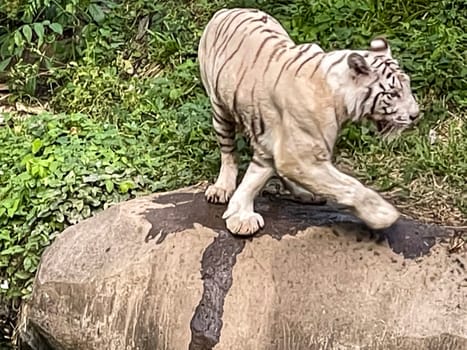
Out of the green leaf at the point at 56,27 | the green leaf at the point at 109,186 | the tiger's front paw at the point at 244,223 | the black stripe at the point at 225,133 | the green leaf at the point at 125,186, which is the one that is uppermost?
the black stripe at the point at 225,133

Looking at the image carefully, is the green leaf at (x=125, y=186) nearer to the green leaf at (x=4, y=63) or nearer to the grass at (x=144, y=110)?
the grass at (x=144, y=110)

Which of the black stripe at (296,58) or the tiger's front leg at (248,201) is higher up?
the black stripe at (296,58)

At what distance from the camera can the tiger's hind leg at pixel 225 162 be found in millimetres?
3258

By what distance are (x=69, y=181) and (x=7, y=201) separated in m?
0.27

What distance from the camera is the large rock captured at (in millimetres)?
2891

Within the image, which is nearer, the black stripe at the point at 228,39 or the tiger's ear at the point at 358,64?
the tiger's ear at the point at 358,64

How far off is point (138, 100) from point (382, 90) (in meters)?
2.22

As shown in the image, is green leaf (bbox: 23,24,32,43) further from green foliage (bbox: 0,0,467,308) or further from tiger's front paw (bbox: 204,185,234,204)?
tiger's front paw (bbox: 204,185,234,204)

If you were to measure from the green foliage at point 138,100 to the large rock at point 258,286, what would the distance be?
62cm

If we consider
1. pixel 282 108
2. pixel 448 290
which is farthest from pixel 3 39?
pixel 448 290

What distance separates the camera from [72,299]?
3.24 metres

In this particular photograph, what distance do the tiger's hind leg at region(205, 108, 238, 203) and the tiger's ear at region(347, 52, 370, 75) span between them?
605 millimetres

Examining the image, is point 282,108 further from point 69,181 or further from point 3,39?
point 3,39

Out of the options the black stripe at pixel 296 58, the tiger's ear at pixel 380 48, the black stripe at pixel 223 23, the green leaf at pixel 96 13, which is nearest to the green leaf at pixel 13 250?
the black stripe at pixel 223 23
